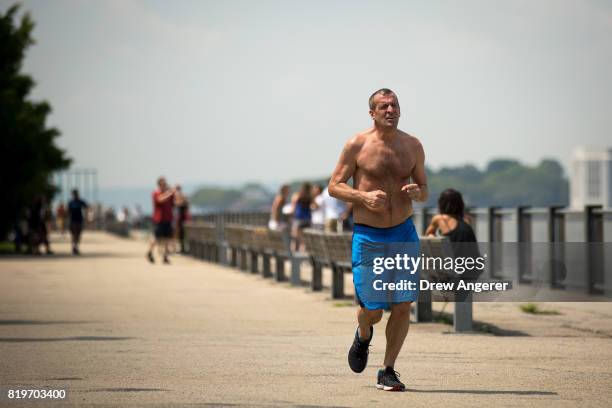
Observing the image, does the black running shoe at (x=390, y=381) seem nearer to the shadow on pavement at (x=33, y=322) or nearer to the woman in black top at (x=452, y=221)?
the woman in black top at (x=452, y=221)

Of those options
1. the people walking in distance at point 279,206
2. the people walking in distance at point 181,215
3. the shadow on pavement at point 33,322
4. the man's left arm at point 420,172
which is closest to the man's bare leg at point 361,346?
the man's left arm at point 420,172

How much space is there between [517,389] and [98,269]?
22.0 m

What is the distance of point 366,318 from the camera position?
924cm

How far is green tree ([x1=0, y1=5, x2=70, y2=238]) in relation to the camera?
45.5m

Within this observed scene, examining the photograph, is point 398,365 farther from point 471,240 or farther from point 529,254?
point 529,254

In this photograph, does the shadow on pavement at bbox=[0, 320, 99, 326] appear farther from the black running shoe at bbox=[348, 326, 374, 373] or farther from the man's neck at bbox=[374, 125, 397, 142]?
the man's neck at bbox=[374, 125, 397, 142]

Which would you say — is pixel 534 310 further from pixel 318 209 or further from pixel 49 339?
pixel 318 209

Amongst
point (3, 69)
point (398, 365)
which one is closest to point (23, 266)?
point (3, 69)

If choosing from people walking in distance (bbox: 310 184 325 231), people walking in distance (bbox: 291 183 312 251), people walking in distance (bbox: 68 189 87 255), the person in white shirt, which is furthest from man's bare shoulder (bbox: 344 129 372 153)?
people walking in distance (bbox: 68 189 87 255)

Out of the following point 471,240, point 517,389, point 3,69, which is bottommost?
point 517,389

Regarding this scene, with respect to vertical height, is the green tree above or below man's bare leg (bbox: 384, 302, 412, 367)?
above

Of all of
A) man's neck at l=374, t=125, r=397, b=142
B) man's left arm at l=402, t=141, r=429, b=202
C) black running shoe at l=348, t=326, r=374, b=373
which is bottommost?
black running shoe at l=348, t=326, r=374, b=373

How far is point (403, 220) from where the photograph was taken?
9.18 m

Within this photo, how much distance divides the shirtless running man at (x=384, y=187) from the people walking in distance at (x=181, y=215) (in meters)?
28.7
